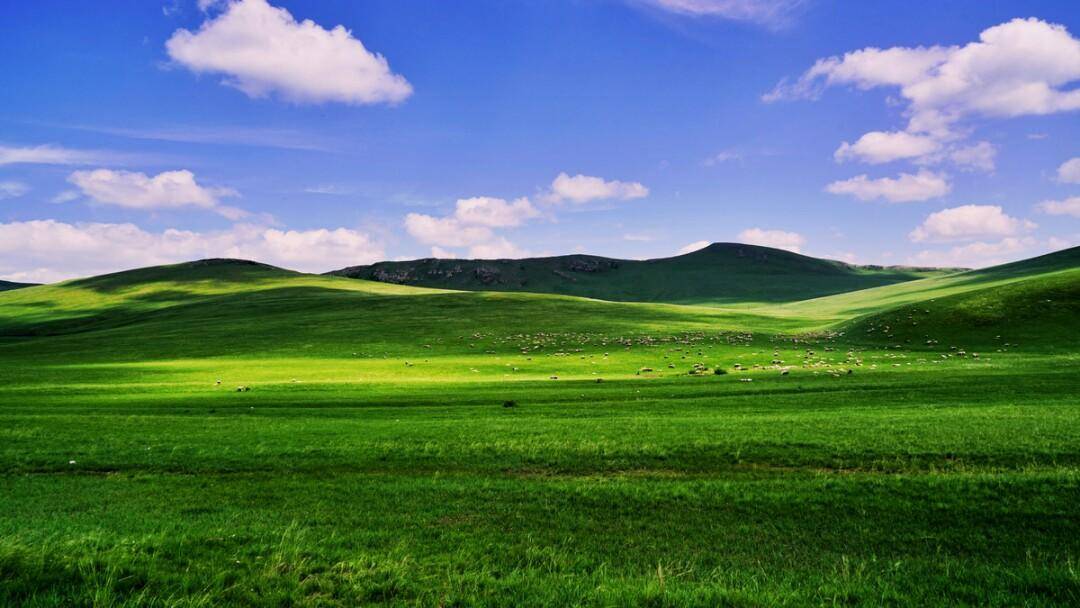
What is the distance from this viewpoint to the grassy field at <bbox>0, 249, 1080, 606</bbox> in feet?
30.7

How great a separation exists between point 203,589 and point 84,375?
54.1 m

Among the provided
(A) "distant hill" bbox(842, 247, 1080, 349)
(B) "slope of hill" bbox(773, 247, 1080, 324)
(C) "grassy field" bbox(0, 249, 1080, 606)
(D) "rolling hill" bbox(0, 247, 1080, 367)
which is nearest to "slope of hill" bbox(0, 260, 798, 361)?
(D) "rolling hill" bbox(0, 247, 1080, 367)

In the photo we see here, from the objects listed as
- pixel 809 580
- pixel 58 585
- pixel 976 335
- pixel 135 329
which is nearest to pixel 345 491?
pixel 58 585

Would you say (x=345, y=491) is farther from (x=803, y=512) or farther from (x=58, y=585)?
(x=803, y=512)

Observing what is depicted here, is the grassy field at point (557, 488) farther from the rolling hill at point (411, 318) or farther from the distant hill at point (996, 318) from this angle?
the rolling hill at point (411, 318)

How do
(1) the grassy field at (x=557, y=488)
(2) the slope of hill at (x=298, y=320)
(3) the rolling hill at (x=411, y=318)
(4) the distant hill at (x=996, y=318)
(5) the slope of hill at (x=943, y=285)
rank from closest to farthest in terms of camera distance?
(1) the grassy field at (x=557, y=488)
(4) the distant hill at (x=996, y=318)
(3) the rolling hill at (x=411, y=318)
(2) the slope of hill at (x=298, y=320)
(5) the slope of hill at (x=943, y=285)

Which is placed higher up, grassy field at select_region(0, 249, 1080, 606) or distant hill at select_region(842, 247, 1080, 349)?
distant hill at select_region(842, 247, 1080, 349)

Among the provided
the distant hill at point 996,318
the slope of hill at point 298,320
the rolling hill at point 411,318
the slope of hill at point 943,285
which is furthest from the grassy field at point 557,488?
the slope of hill at point 943,285

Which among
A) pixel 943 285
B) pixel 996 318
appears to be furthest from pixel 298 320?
pixel 943 285

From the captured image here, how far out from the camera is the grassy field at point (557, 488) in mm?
9344

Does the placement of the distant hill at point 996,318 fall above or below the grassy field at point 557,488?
above

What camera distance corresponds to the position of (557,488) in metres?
15.8

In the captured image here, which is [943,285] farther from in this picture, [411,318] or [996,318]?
[411,318]

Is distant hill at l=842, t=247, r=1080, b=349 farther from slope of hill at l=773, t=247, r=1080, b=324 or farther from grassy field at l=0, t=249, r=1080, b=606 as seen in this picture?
slope of hill at l=773, t=247, r=1080, b=324
